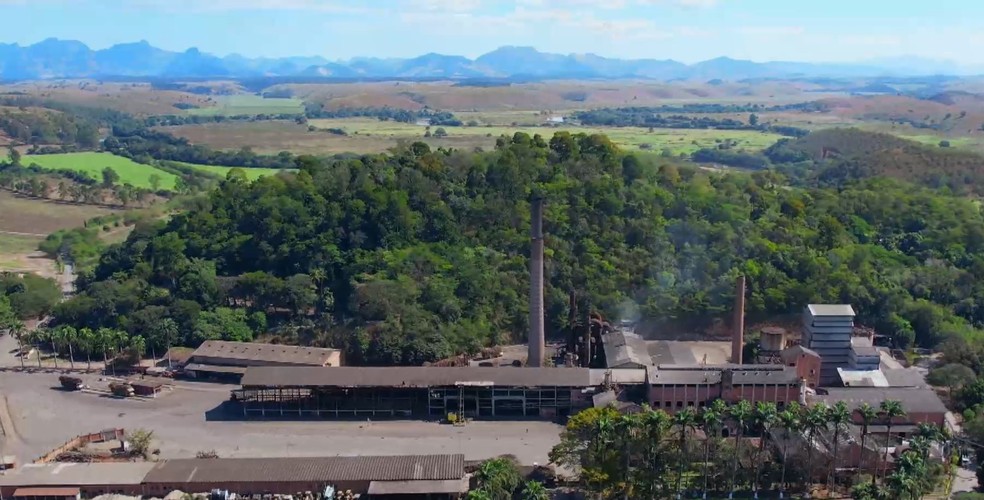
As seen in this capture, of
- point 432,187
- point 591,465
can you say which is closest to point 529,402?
point 591,465

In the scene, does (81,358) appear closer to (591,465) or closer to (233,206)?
(233,206)

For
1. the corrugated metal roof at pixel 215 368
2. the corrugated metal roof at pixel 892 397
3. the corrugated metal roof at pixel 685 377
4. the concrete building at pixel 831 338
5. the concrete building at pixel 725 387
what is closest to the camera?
the corrugated metal roof at pixel 892 397

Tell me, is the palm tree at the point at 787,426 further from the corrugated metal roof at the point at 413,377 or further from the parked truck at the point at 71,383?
the parked truck at the point at 71,383

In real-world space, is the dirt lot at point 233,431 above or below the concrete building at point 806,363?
below

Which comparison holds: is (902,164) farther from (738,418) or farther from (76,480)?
(76,480)

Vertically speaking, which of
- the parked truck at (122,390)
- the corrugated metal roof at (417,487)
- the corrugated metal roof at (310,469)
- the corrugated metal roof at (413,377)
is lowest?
the parked truck at (122,390)

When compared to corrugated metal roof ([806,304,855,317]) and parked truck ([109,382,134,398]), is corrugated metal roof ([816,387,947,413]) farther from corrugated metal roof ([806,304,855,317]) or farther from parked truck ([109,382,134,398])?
parked truck ([109,382,134,398])

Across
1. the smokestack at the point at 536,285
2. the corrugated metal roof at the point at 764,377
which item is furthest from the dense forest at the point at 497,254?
the corrugated metal roof at the point at 764,377

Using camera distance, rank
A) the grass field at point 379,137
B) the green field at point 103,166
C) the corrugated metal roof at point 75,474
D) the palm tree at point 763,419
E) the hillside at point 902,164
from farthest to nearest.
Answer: the grass field at point 379,137 → the green field at point 103,166 → the hillside at point 902,164 → the corrugated metal roof at point 75,474 → the palm tree at point 763,419
